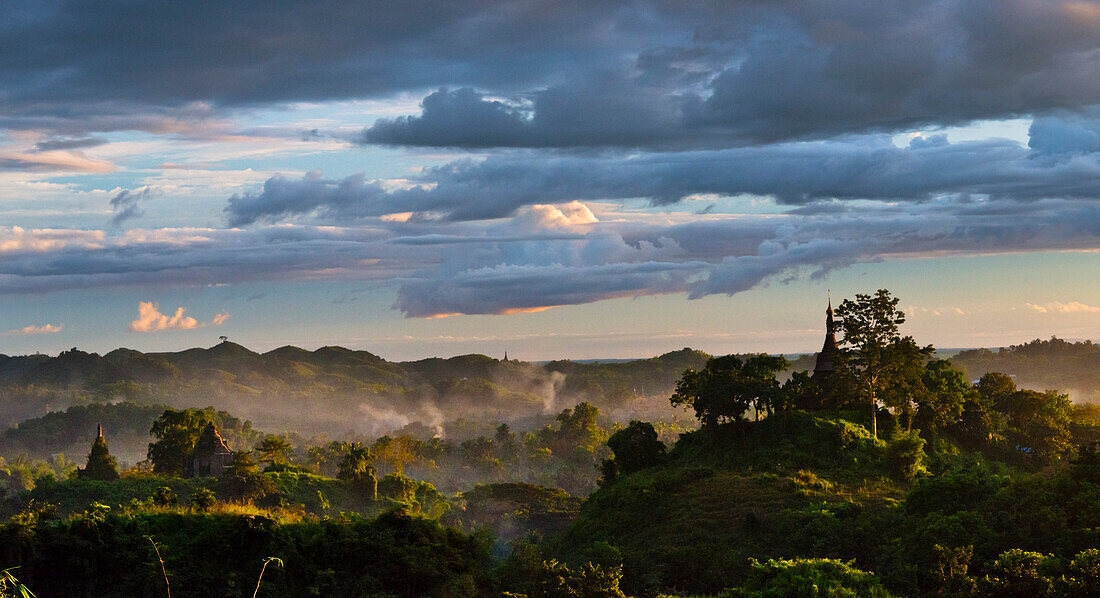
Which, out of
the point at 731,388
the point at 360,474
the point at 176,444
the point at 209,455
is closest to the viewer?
the point at 731,388

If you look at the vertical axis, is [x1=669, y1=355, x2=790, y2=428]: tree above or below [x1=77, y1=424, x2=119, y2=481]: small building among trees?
above

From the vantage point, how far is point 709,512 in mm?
67438

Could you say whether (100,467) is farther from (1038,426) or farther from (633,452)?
(1038,426)

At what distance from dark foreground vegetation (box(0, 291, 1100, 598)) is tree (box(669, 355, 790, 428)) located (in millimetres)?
202

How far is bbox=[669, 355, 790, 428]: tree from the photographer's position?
78938mm

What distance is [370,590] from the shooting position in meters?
44.3

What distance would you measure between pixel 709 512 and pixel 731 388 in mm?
14209

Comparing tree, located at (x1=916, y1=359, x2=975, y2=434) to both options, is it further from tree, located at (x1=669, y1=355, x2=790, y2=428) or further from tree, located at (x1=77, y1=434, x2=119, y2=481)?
tree, located at (x1=77, y1=434, x2=119, y2=481)

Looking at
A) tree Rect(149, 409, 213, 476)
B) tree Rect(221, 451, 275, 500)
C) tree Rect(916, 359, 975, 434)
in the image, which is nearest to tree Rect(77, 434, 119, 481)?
tree Rect(149, 409, 213, 476)

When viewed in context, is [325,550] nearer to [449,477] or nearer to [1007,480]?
[1007,480]

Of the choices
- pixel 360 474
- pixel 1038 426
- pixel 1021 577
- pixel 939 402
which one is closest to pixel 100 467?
pixel 360 474

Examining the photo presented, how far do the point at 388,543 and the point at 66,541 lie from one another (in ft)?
46.4

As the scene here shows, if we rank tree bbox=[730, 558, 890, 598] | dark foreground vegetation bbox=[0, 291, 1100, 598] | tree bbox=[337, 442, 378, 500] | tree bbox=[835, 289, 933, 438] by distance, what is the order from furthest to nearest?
tree bbox=[337, 442, 378, 500], tree bbox=[835, 289, 933, 438], dark foreground vegetation bbox=[0, 291, 1100, 598], tree bbox=[730, 558, 890, 598]

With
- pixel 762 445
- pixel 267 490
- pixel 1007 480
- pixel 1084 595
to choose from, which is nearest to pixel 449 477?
pixel 267 490
